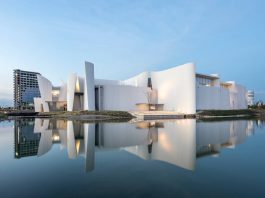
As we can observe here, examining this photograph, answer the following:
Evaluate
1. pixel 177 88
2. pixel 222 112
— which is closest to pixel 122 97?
pixel 177 88

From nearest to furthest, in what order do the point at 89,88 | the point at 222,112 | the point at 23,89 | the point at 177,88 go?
the point at 89,88 < the point at 222,112 < the point at 177,88 < the point at 23,89

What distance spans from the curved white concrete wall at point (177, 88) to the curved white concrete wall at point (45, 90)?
25.2 metres

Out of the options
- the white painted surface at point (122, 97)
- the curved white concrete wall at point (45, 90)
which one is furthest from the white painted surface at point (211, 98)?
the curved white concrete wall at point (45, 90)

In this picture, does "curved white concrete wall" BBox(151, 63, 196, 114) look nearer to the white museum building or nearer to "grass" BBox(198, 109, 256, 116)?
the white museum building

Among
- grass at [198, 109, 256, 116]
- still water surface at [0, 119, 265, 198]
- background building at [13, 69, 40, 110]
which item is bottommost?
still water surface at [0, 119, 265, 198]

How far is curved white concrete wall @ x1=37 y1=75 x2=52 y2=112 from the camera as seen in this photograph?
155 ft

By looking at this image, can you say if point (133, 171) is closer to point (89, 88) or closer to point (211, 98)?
point (89, 88)

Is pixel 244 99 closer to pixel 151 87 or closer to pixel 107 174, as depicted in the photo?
pixel 151 87

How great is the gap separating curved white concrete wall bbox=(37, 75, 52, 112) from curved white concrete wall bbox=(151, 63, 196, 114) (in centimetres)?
2519

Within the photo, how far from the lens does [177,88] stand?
41.8 metres

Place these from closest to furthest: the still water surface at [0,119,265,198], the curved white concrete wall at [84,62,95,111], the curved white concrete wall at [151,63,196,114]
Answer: the still water surface at [0,119,265,198]
the curved white concrete wall at [84,62,95,111]
the curved white concrete wall at [151,63,196,114]

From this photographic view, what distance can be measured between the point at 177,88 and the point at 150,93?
7.60 metres

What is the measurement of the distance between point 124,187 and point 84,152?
4.52 meters

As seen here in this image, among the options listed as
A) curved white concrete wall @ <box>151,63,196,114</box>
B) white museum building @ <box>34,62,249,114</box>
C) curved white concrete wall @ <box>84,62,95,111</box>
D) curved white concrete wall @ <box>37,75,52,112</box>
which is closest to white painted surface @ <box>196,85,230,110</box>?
white museum building @ <box>34,62,249,114</box>
